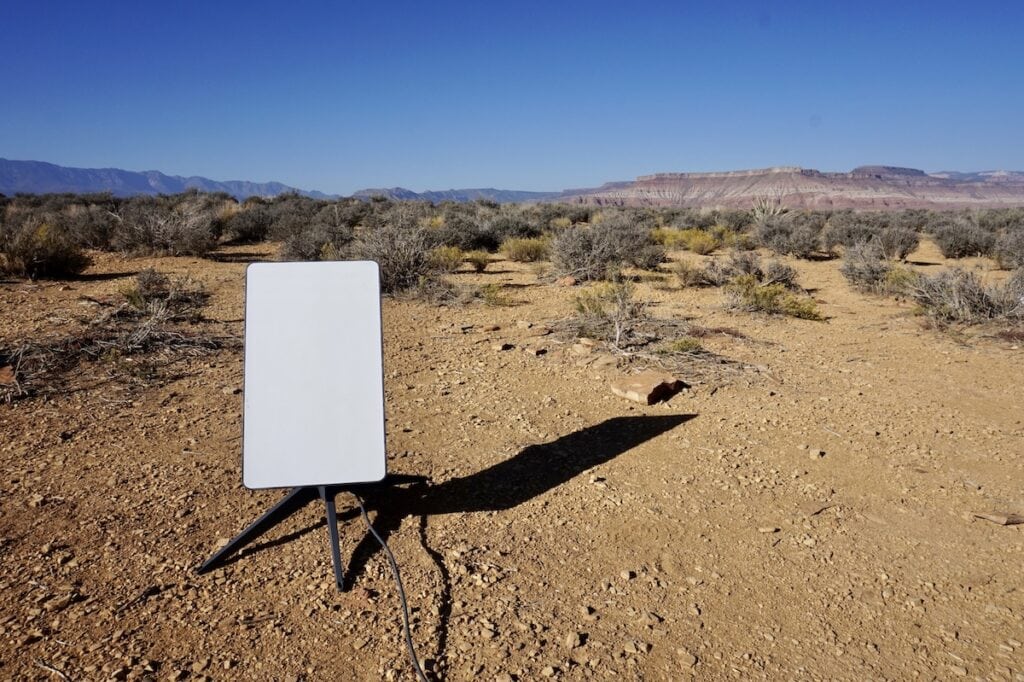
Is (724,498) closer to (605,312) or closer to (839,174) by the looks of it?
(605,312)

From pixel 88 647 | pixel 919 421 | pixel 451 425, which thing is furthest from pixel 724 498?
pixel 88 647

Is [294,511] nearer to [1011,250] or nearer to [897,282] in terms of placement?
[897,282]

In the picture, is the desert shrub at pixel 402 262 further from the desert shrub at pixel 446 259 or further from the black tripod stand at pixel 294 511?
the black tripod stand at pixel 294 511

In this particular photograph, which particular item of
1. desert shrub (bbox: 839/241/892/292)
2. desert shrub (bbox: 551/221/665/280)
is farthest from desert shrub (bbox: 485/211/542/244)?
desert shrub (bbox: 839/241/892/292)

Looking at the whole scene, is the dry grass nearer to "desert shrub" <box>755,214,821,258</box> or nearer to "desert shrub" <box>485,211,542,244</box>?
"desert shrub" <box>485,211,542,244</box>

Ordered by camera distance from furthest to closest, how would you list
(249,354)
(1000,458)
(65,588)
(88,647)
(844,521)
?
(1000,458)
(844,521)
(249,354)
(65,588)
(88,647)

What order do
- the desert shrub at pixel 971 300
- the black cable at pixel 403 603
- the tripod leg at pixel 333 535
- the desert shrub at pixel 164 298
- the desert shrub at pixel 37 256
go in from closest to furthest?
the black cable at pixel 403 603 < the tripod leg at pixel 333 535 < the desert shrub at pixel 164 298 < the desert shrub at pixel 971 300 < the desert shrub at pixel 37 256

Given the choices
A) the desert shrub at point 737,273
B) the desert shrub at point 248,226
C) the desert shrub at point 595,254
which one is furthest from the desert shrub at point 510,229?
the desert shrub at point 248,226
